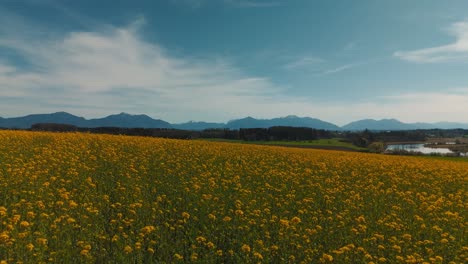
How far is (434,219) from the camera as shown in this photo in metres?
9.48

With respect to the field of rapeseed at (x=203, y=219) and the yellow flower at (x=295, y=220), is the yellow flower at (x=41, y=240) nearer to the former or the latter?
the field of rapeseed at (x=203, y=219)

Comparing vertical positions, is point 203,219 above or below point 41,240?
below

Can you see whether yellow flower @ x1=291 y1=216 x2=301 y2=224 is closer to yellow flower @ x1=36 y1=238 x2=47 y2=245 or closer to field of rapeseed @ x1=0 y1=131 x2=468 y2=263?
field of rapeseed @ x1=0 y1=131 x2=468 y2=263

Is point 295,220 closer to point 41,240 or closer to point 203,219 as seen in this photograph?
point 203,219

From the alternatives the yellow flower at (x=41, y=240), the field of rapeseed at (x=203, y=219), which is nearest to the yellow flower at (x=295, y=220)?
the field of rapeseed at (x=203, y=219)

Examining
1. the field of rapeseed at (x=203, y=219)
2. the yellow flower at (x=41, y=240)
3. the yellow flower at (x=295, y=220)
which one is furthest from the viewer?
the yellow flower at (x=295, y=220)

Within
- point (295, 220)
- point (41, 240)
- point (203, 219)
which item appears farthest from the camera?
point (203, 219)

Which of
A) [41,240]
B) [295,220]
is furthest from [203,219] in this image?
[41,240]

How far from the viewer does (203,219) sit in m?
8.92

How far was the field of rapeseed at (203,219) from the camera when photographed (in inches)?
Result: 268

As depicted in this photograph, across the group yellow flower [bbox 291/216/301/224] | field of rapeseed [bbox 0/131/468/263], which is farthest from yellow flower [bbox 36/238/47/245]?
yellow flower [bbox 291/216/301/224]

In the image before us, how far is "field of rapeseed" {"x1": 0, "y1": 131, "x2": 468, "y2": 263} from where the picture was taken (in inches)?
268

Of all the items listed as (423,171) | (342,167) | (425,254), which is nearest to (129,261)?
(425,254)

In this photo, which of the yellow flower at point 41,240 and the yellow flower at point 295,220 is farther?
the yellow flower at point 295,220
